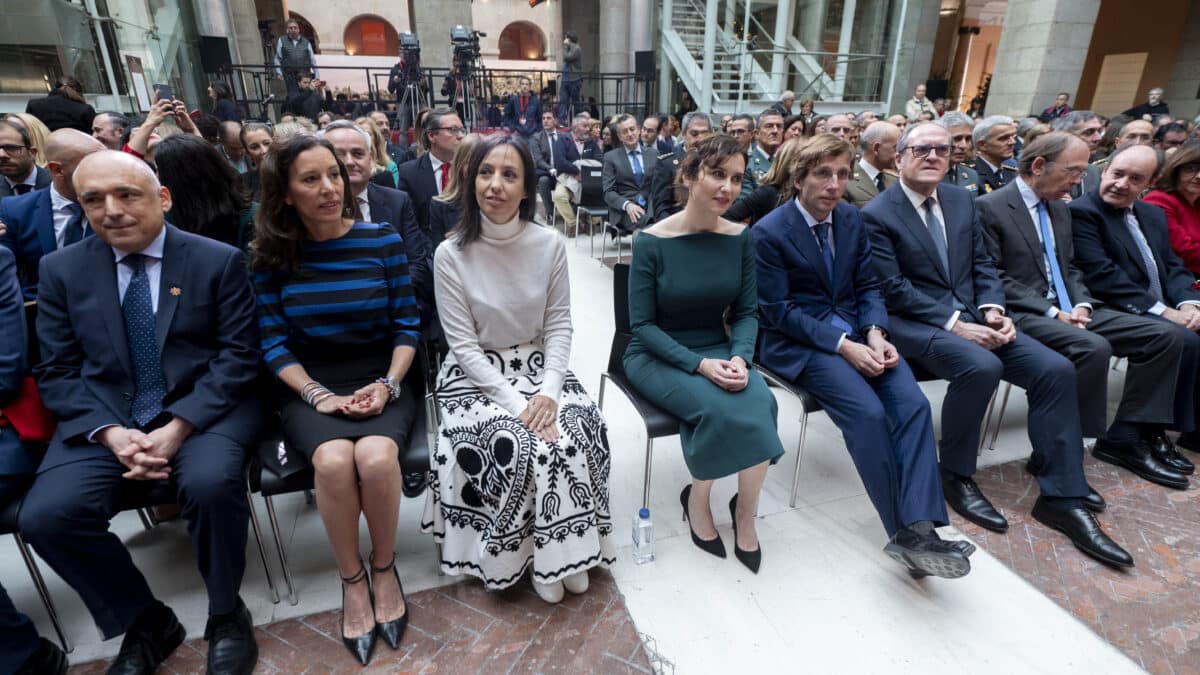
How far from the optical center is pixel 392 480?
6.33 ft

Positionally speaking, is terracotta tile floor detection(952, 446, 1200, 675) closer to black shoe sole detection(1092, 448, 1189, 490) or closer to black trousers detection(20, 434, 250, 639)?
black shoe sole detection(1092, 448, 1189, 490)

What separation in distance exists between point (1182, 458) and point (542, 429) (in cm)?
335

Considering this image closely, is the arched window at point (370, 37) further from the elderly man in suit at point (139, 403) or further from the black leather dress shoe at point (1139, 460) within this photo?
the black leather dress shoe at point (1139, 460)

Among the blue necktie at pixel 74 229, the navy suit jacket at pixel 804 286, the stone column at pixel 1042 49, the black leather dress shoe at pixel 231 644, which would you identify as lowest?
the black leather dress shoe at pixel 231 644

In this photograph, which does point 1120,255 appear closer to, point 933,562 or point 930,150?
point 930,150

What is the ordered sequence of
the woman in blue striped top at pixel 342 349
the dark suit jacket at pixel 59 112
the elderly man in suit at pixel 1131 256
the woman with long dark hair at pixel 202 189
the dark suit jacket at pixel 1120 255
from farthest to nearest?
the dark suit jacket at pixel 59 112
the dark suit jacket at pixel 1120 255
the elderly man in suit at pixel 1131 256
the woman with long dark hair at pixel 202 189
the woman in blue striped top at pixel 342 349

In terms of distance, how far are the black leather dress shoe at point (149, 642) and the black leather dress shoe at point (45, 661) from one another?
149 millimetres

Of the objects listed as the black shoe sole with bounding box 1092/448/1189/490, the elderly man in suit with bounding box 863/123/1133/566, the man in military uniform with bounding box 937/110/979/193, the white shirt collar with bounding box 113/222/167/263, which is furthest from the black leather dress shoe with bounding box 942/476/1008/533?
the white shirt collar with bounding box 113/222/167/263

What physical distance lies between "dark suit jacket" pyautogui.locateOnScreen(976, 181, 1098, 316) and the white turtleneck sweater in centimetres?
246

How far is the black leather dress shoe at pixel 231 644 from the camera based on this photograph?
1.79 meters

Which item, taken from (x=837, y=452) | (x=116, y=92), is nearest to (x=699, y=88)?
(x=116, y=92)

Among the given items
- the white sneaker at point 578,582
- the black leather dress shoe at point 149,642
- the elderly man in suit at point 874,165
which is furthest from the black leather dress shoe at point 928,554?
the black leather dress shoe at point 149,642

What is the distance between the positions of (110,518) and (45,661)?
0.47 metres

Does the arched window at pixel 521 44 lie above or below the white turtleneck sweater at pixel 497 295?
above
